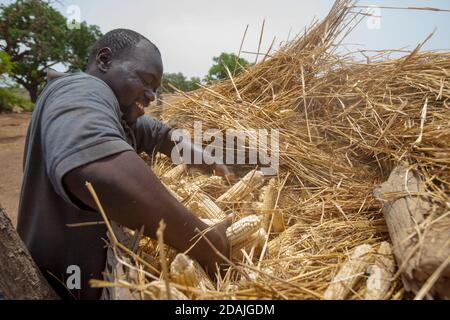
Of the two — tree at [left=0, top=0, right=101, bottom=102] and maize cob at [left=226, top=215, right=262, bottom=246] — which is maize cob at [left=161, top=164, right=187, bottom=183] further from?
tree at [left=0, top=0, right=101, bottom=102]

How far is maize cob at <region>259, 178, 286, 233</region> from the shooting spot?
63.4 inches

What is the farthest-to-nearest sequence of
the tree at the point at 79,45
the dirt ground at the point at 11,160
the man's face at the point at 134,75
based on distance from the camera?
the tree at the point at 79,45 → the dirt ground at the point at 11,160 → the man's face at the point at 134,75

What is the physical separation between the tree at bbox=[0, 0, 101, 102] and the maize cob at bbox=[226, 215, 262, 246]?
17869 mm

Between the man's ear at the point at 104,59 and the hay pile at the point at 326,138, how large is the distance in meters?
0.89

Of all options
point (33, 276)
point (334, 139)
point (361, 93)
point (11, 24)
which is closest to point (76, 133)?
point (33, 276)

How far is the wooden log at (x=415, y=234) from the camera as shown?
0.88 metres

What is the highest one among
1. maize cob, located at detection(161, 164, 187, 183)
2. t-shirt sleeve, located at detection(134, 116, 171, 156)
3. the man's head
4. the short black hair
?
the short black hair

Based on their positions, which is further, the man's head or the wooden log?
the man's head

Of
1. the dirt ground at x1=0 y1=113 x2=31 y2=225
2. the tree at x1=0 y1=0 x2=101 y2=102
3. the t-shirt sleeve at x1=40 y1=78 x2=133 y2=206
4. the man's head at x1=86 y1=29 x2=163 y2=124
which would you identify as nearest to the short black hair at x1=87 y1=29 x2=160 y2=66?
the man's head at x1=86 y1=29 x2=163 y2=124

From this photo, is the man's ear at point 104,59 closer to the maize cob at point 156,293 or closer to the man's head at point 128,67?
the man's head at point 128,67

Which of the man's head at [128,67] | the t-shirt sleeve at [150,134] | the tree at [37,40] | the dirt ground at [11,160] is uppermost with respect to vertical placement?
the tree at [37,40]

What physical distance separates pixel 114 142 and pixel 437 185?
1.21 meters

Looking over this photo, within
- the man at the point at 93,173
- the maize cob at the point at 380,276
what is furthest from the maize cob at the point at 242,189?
the maize cob at the point at 380,276
